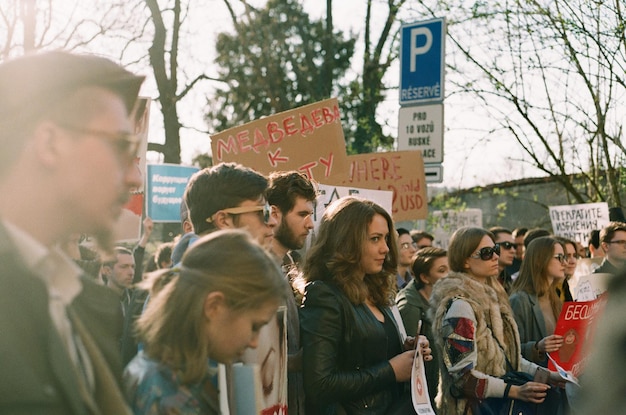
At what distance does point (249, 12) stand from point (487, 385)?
19.2 m

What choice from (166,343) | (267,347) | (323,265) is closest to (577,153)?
(323,265)

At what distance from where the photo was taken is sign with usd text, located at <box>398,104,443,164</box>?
8.30 metres

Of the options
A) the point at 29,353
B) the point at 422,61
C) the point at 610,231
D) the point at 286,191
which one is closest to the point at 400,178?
the point at 422,61

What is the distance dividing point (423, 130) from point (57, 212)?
7.24 meters

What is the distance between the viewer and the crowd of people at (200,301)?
1.23 m

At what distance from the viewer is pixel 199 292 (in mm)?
2029

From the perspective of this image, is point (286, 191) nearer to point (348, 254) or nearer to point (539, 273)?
point (348, 254)

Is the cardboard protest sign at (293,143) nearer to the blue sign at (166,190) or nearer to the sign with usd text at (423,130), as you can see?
the sign with usd text at (423,130)

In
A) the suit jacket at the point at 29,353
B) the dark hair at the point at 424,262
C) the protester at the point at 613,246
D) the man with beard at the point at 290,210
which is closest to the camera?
the suit jacket at the point at 29,353

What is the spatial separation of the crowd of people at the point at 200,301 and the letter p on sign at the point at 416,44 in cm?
A: 399

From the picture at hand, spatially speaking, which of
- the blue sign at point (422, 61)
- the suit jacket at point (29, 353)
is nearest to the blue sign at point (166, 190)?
the blue sign at point (422, 61)

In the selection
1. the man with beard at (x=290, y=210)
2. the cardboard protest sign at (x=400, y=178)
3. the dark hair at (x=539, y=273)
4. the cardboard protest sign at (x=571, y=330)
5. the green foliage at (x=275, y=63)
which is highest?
the green foliage at (x=275, y=63)

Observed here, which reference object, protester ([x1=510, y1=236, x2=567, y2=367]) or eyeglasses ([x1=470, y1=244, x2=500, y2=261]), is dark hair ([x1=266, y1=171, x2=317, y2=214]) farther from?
protester ([x1=510, y1=236, x2=567, y2=367])

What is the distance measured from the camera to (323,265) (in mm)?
3980
